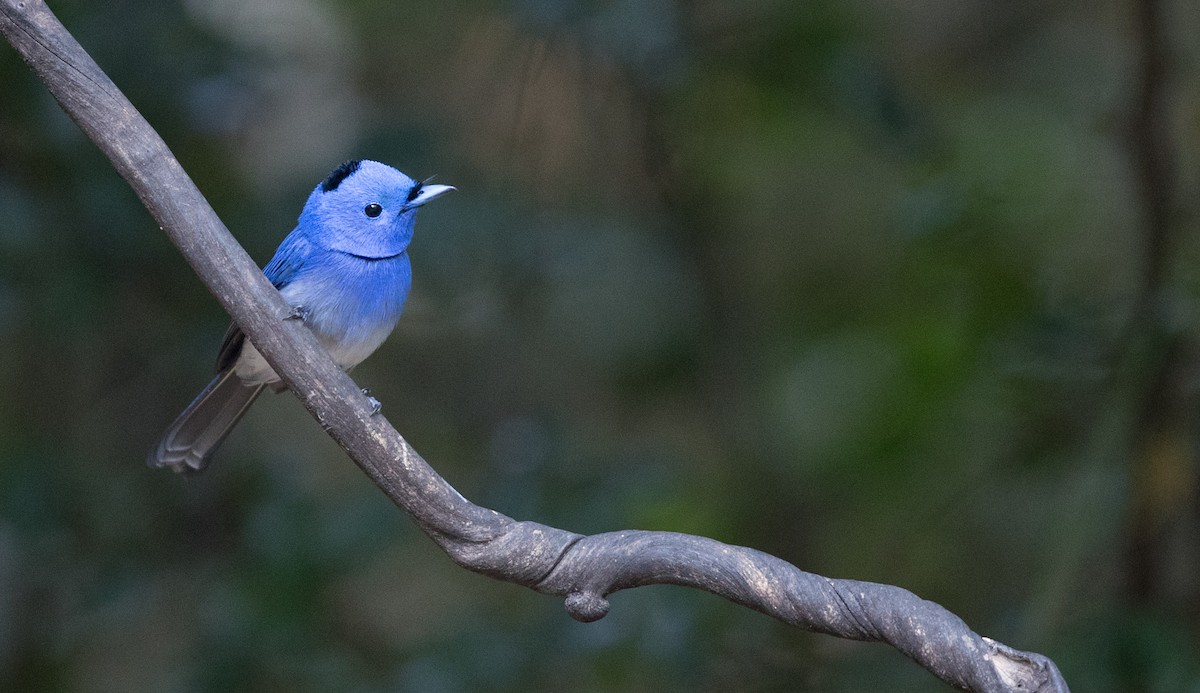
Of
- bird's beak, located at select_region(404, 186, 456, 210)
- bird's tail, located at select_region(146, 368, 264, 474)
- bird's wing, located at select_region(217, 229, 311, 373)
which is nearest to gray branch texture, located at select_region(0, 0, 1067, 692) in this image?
bird's beak, located at select_region(404, 186, 456, 210)

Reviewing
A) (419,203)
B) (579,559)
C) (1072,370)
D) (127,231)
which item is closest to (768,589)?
(579,559)

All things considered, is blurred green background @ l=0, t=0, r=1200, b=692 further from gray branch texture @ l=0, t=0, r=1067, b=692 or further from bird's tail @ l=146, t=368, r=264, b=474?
gray branch texture @ l=0, t=0, r=1067, b=692

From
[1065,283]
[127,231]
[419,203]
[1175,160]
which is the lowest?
[127,231]

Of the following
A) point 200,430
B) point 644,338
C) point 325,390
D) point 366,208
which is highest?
point 366,208

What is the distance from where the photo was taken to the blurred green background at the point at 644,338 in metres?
3.49

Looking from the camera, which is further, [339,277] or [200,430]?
[200,430]

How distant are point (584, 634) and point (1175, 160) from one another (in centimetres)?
188

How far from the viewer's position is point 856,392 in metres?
3.98

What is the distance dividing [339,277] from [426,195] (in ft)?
0.94

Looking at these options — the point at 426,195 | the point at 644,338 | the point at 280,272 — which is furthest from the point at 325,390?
the point at 644,338

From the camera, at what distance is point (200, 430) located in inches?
114

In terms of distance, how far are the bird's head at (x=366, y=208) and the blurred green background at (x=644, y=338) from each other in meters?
0.92

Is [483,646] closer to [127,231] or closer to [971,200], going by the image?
[127,231]

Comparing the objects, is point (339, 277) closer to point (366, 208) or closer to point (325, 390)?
point (366, 208)
